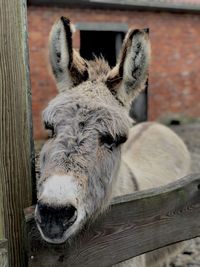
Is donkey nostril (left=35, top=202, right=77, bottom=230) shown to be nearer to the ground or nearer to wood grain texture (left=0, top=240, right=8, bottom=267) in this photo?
wood grain texture (left=0, top=240, right=8, bottom=267)

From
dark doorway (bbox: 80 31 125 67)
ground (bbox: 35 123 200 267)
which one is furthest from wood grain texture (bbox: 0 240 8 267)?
dark doorway (bbox: 80 31 125 67)

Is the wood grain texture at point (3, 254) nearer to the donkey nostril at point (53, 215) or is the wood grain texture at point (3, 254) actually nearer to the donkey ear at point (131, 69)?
the donkey nostril at point (53, 215)

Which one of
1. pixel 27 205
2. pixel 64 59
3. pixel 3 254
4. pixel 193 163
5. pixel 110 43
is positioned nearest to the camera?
pixel 3 254

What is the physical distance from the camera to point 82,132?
1.89 metres

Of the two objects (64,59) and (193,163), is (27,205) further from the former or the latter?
(193,163)

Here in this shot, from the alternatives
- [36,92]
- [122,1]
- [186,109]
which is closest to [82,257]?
[36,92]

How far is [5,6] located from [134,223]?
1165mm

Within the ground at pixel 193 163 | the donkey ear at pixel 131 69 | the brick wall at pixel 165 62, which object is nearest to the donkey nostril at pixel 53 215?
the donkey ear at pixel 131 69

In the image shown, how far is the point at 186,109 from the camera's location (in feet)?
41.5

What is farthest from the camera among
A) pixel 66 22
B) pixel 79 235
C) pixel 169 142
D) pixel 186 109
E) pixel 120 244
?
pixel 186 109

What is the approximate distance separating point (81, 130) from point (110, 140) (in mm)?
196

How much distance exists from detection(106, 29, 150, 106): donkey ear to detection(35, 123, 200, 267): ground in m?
2.64

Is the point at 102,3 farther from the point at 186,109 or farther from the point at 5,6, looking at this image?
the point at 5,6

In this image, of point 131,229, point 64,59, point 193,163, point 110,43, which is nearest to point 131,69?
point 64,59
